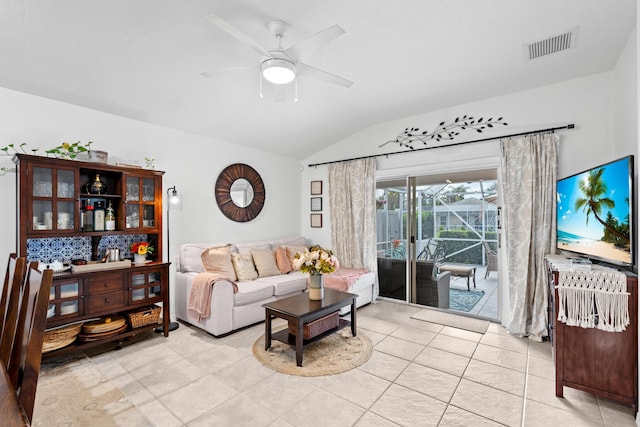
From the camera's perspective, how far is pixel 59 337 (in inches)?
108

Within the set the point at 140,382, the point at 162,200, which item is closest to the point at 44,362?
the point at 140,382

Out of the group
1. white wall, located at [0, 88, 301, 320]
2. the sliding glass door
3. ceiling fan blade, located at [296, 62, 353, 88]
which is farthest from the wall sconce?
the sliding glass door

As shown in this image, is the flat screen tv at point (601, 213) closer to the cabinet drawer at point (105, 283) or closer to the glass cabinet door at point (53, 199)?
the cabinet drawer at point (105, 283)

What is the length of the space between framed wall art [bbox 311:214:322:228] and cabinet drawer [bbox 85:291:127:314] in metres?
3.22

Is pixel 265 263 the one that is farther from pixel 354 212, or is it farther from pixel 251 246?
pixel 354 212

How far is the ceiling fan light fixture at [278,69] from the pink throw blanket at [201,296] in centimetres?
223

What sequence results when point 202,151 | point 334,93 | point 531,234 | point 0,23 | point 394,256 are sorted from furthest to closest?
point 394,256 → point 202,151 → point 334,93 → point 531,234 → point 0,23

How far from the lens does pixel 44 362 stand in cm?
278

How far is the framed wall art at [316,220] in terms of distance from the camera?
562 centimetres

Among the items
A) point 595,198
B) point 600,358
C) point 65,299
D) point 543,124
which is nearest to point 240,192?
point 65,299

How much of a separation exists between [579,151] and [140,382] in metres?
4.77

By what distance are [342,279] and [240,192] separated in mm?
2096

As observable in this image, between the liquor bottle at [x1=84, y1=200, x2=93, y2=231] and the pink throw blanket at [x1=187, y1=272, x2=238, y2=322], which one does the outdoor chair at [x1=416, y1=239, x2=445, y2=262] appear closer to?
the pink throw blanket at [x1=187, y1=272, x2=238, y2=322]

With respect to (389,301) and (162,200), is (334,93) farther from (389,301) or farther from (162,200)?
(389,301)
